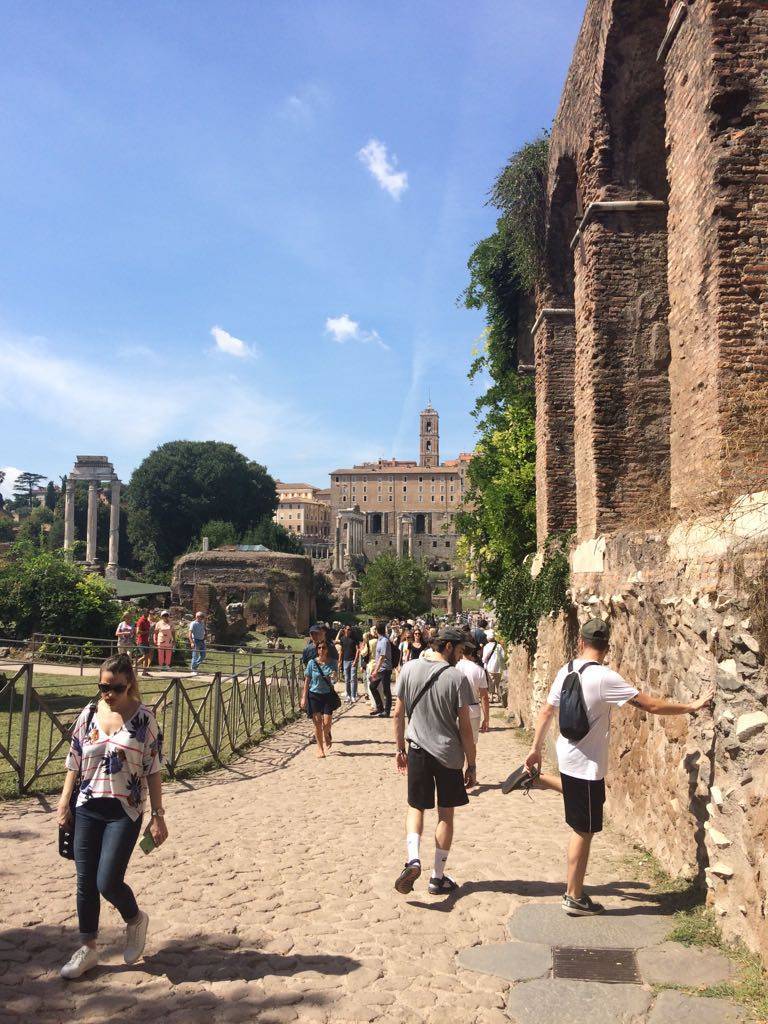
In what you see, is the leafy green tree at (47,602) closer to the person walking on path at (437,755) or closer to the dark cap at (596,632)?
the person walking on path at (437,755)

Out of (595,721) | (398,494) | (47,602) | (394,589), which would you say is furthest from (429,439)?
(595,721)

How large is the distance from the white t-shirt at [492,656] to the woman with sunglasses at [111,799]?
33.3 feet

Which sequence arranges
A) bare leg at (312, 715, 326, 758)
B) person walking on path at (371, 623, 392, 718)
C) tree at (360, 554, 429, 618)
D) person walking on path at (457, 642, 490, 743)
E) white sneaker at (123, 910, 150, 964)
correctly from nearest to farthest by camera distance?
white sneaker at (123, 910, 150, 964) → person walking on path at (457, 642, 490, 743) → bare leg at (312, 715, 326, 758) → person walking on path at (371, 623, 392, 718) → tree at (360, 554, 429, 618)

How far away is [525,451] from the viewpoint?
1348 centimetres

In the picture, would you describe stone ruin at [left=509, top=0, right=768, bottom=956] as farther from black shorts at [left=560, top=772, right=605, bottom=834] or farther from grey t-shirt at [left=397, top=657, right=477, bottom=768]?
grey t-shirt at [left=397, top=657, right=477, bottom=768]

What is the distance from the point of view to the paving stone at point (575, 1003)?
320 cm

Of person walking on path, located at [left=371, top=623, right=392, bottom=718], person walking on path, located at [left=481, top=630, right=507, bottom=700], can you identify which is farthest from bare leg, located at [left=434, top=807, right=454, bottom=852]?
person walking on path, located at [left=481, top=630, right=507, bottom=700]

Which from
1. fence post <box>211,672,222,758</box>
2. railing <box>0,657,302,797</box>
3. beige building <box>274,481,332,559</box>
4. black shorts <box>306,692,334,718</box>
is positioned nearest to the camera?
railing <box>0,657,302,797</box>

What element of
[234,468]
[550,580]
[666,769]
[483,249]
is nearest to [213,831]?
[666,769]

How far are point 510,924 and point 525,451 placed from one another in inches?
393

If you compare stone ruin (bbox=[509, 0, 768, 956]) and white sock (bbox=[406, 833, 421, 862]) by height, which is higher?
stone ruin (bbox=[509, 0, 768, 956])

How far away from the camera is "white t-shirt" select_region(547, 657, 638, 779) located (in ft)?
13.8

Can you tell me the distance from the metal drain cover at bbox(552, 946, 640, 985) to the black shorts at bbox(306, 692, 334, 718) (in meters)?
5.51

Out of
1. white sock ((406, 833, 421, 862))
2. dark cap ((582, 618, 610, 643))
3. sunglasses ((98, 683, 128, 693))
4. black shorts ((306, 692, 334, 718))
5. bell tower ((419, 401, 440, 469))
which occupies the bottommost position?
white sock ((406, 833, 421, 862))
